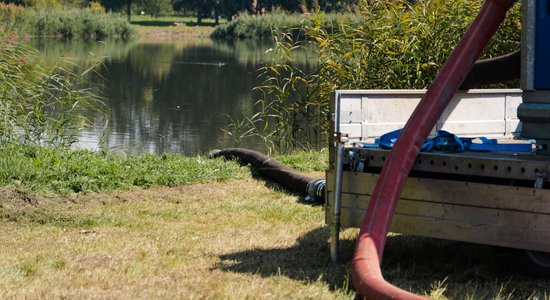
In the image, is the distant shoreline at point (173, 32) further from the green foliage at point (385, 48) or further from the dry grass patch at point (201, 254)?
the dry grass patch at point (201, 254)

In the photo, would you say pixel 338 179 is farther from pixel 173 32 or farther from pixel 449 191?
pixel 173 32

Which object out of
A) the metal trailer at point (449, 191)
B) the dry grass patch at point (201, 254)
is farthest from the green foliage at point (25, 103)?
the metal trailer at point (449, 191)

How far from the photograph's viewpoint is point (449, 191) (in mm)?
5918

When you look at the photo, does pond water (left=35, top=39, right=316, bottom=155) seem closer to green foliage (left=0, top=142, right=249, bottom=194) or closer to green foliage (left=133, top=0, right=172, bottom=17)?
green foliage (left=0, top=142, right=249, bottom=194)

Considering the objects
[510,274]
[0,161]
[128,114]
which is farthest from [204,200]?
[128,114]

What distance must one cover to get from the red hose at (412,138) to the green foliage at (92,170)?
168 inches

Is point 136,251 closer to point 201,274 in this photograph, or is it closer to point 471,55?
point 201,274

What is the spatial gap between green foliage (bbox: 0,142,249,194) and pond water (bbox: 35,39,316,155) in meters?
2.98

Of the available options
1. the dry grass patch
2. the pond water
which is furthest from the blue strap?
the pond water

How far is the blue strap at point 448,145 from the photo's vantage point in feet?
20.6

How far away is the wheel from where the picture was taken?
235 inches

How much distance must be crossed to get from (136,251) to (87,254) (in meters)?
0.35

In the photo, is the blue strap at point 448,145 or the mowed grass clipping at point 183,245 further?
the blue strap at point 448,145

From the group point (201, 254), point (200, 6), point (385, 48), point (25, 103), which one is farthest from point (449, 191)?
point (200, 6)
